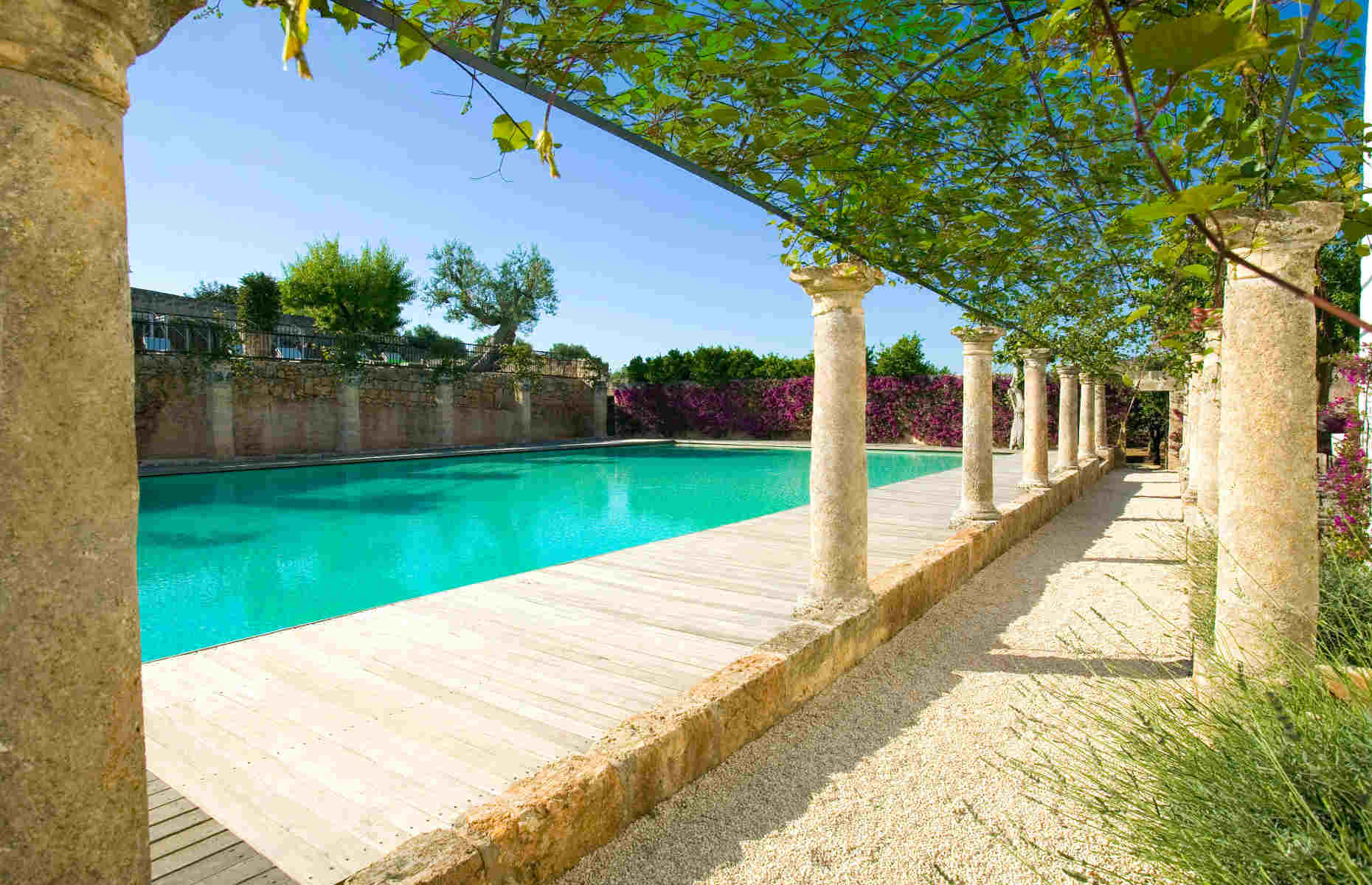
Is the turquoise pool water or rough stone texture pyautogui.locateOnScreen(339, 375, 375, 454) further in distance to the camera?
rough stone texture pyautogui.locateOnScreen(339, 375, 375, 454)

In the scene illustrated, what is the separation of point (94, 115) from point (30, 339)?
1.28 feet

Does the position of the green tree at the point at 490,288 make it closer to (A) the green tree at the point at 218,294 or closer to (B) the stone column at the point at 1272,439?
(A) the green tree at the point at 218,294

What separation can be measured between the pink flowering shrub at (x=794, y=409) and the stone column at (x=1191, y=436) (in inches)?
383

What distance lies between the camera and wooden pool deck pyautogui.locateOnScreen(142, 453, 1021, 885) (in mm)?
2541

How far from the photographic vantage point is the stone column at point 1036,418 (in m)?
9.28

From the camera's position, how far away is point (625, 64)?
7.59 feet

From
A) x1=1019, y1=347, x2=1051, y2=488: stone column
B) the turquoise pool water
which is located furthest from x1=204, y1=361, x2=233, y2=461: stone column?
x1=1019, y1=347, x2=1051, y2=488: stone column

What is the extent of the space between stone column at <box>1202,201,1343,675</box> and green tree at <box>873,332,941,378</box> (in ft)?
74.9

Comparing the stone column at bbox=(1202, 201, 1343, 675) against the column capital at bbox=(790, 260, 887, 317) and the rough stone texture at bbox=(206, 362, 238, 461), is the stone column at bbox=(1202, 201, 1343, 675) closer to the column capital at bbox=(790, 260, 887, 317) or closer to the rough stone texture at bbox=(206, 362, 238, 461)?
the column capital at bbox=(790, 260, 887, 317)

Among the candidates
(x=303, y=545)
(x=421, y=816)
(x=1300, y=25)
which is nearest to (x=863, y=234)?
(x=1300, y=25)

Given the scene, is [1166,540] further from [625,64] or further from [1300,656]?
[625,64]

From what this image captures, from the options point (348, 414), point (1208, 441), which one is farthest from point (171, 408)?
point (1208, 441)

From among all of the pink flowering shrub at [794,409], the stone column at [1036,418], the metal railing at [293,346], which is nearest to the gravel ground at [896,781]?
the stone column at [1036,418]

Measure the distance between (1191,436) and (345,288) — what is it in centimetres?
3033
